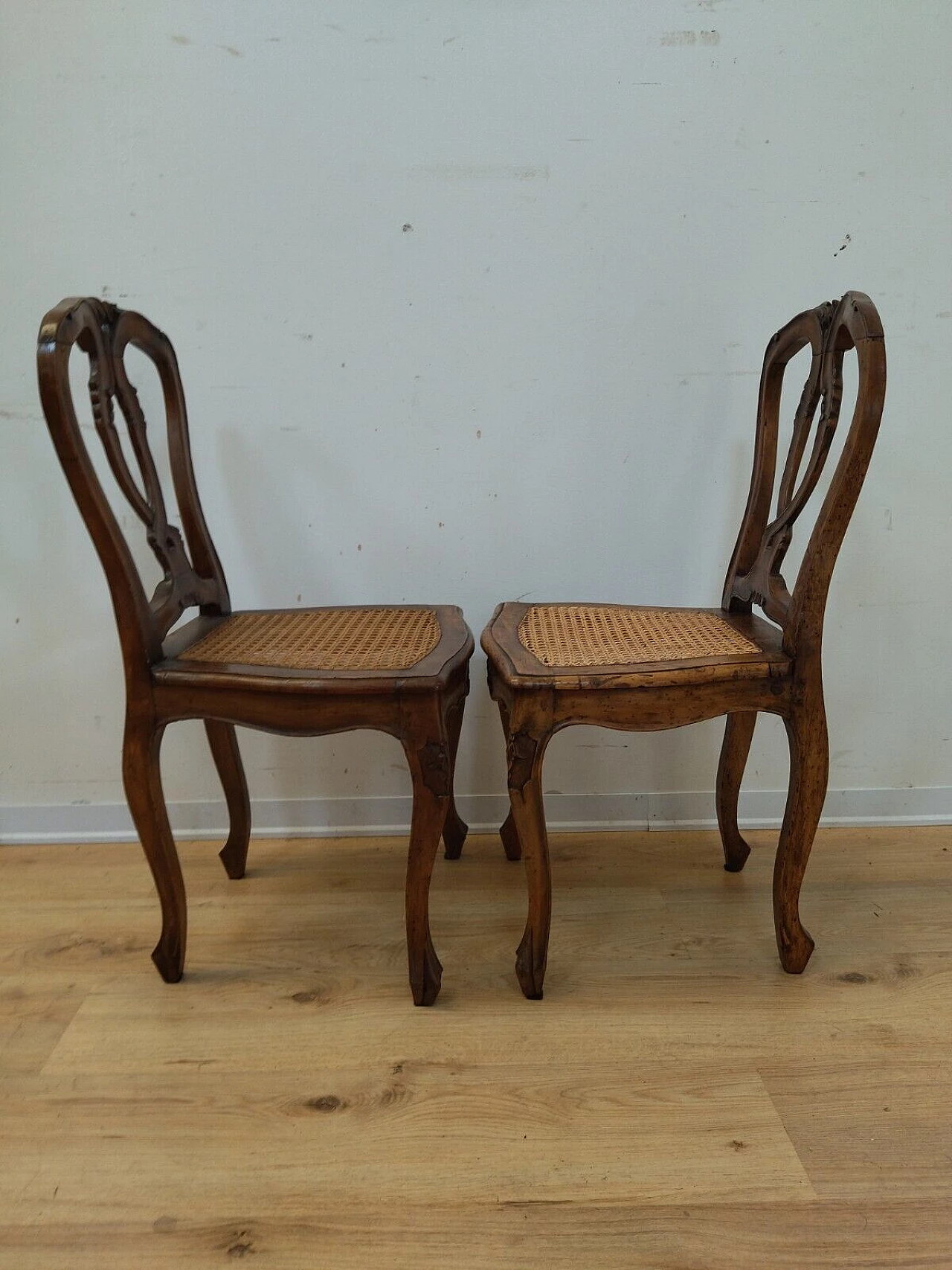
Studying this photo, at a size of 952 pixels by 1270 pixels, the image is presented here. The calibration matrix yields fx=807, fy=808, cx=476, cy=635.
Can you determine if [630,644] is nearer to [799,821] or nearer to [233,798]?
[799,821]

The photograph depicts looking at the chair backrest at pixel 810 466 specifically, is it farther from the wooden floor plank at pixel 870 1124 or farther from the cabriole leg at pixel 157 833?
the cabriole leg at pixel 157 833

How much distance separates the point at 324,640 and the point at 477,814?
2.02 feet

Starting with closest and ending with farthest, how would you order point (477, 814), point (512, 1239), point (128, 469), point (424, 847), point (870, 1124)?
point (512, 1239), point (870, 1124), point (424, 847), point (128, 469), point (477, 814)

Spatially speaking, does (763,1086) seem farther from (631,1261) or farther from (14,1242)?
(14,1242)

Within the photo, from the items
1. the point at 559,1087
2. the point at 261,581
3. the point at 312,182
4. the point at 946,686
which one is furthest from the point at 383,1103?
the point at 312,182

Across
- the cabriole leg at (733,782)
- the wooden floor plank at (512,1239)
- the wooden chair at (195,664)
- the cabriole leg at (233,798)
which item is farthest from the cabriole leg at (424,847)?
the cabriole leg at (733,782)

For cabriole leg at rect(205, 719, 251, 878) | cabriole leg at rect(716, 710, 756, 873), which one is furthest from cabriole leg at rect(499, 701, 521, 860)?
cabriole leg at rect(205, 719, 251, 878)

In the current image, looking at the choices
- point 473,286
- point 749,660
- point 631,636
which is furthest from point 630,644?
point 473,286

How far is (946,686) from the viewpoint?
166 cm

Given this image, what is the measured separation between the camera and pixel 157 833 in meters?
1.20

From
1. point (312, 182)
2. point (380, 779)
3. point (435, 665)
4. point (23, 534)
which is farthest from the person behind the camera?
point (380, 779)

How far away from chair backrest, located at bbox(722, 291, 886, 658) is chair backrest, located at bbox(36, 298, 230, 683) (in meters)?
0.92

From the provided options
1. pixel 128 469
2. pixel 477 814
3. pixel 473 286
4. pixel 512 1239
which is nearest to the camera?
pixel 512 1239

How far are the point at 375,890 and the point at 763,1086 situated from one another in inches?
28.8
